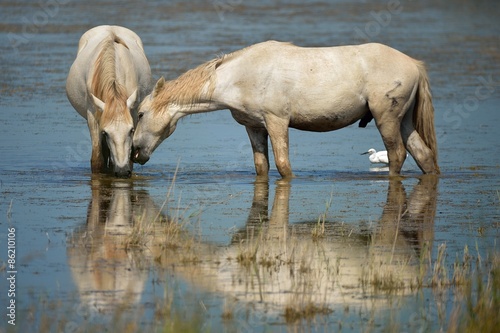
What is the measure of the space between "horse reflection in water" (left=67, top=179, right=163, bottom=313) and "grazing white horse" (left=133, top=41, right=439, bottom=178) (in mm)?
1451

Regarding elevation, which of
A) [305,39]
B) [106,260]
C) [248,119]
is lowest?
[106,260]

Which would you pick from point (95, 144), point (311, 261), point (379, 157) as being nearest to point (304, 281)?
point (311, 261)

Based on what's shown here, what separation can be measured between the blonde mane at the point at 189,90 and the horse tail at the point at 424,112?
2323 mm

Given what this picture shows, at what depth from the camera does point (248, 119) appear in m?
11.8

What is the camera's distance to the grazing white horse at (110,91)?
11180 millimetres

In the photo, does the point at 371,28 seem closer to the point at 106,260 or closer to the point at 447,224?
the point at 447,224

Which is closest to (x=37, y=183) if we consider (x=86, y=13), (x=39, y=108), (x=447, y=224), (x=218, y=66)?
(x=218, y=66)

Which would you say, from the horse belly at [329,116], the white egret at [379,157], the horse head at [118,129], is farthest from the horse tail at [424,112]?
the horse head at [118,129]

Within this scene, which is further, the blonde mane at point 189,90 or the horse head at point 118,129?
the blonde mane at point 189,90

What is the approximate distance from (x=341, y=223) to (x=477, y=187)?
8.93 ft

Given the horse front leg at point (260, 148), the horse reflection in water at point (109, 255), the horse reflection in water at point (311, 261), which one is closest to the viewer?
the horse reflection in water at point (109, 255)

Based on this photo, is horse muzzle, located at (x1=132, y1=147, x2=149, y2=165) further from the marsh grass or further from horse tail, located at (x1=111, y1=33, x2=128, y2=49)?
the marsh grass

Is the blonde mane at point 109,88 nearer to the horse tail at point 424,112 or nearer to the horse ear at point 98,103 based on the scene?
the horse ear at point 98,103

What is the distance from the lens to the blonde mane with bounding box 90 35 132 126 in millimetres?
11148
